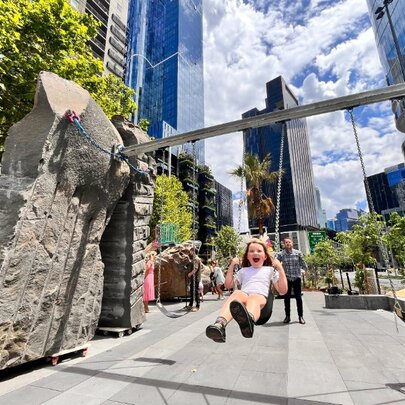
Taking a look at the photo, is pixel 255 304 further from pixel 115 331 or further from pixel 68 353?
pixel 115 331

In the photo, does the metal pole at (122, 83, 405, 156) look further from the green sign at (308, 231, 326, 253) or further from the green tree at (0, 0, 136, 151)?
the green sign at (308, 231, 326, 253)

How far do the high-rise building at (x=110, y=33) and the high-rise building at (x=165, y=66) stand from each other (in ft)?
75.1

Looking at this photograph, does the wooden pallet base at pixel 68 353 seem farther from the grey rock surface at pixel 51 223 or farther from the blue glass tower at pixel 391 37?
the blue glass tower at pixel 391 37

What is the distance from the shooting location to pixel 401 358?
14.4ft

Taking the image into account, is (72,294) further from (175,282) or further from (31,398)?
(175,282)

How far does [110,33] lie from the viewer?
52969 mm

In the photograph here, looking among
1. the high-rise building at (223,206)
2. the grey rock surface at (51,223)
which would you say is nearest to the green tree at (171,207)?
the grey rock surface at (51,223)

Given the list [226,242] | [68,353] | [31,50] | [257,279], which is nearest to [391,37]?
[226,242]

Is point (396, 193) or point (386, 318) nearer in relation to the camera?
point (386, 318)

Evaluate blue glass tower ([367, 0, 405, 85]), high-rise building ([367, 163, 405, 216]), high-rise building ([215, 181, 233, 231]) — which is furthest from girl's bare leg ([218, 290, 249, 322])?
high-rise building ([367, 163, 405, 216])

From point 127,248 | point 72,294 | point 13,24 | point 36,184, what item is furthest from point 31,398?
point 13,24

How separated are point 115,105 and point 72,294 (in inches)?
350

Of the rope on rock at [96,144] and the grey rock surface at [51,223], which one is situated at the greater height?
the rope on rock at [96,144]

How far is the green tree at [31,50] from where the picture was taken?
7.23 m
